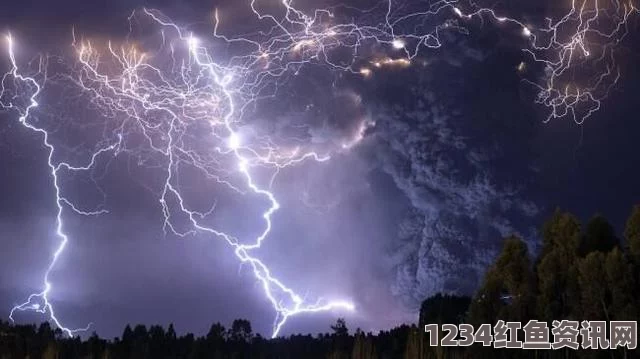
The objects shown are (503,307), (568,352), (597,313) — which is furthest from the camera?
(503,307)

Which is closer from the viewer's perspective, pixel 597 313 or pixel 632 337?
pixel 632 337

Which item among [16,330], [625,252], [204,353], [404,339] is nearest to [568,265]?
[625,252]

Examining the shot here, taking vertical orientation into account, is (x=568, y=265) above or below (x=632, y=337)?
above

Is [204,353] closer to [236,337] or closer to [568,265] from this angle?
[236,337]

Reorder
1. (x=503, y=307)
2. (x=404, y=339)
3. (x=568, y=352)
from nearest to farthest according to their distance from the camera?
(x=568, y=352) < (x=503, y=307) < (x=404, y=339)

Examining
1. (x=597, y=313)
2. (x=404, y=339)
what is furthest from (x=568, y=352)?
(x=404, y=339)

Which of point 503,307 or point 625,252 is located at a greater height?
point 625,252

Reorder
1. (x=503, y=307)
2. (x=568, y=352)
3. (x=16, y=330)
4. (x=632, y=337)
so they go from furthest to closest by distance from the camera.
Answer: (x=16, y=330) < (x=503, y=307) < (x=568, y=352) < (x=632, y=337)

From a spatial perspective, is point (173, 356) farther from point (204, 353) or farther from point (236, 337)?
point (236, 337)

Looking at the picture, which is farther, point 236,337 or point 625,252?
point 236,337
